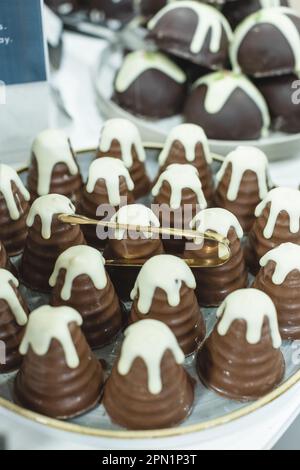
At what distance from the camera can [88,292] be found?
93cm

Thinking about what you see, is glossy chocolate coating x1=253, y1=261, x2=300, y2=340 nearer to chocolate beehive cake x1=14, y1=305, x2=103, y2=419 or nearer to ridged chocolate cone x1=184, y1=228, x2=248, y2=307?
ridged chocolate cone x1=184, y1=228, x2=248, y2=307

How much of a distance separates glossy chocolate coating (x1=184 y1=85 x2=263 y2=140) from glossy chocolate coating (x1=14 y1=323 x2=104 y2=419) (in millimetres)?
790

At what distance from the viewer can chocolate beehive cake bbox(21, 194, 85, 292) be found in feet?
3.33

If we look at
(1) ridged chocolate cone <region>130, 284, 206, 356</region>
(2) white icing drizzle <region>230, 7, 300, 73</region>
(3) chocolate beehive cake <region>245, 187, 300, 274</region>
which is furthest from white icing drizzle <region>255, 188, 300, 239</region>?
(2) white icing drizzle <region>230, 7, 300, 73</region>

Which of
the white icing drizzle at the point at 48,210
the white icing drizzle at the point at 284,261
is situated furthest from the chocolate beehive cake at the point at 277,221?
the white icing drizzle at the point at 48,210

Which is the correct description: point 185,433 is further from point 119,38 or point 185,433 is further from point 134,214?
point 119,38

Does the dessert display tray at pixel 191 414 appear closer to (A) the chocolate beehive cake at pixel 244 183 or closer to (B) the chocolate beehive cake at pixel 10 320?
(B) the chocolate beehive cake at pixel 10 320

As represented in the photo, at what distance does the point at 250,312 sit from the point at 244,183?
391 mm

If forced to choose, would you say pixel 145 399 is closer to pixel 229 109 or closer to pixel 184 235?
pixel 184 235

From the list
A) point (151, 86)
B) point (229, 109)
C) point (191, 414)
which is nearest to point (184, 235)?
point (191, 414)

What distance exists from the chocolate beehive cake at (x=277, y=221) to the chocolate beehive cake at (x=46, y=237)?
306 millimetres

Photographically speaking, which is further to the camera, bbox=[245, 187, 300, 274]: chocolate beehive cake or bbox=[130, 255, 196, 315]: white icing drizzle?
bbox=[245, 187, 300, 274]: chocolate beehive cake

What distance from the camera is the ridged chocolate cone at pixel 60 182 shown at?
1173 mm

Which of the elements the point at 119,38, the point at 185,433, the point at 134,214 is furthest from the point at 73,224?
the point at 119,38
